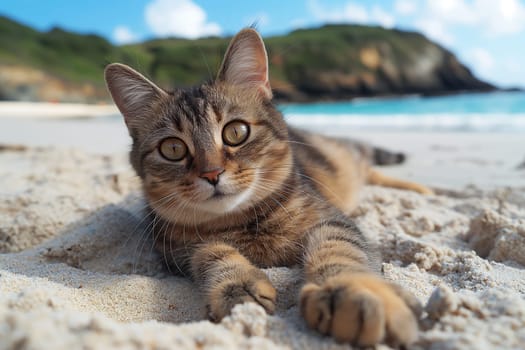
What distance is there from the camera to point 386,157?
4.57 meters

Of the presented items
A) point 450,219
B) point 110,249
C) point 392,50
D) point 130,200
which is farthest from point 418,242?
→ point 392,50

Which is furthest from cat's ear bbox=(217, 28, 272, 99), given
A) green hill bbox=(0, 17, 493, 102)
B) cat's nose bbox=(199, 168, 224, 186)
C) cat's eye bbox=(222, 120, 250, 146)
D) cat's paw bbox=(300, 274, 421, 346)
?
green hill bbox=(0, 17, 493, 102)

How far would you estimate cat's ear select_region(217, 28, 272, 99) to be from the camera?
2111 millimetres

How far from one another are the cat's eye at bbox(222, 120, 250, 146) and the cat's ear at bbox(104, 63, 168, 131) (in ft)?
1.54

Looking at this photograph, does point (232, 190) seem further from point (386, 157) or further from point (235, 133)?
point (386, 157)

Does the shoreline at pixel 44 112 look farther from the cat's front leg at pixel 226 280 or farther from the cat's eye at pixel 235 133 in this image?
the cat's front leg at pixel 226 280

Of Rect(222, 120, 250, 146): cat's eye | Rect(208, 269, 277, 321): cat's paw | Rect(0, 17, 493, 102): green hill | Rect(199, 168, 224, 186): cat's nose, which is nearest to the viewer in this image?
Rect(208, 269, 277, 321): cat's paw

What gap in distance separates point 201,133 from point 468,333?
127 cm

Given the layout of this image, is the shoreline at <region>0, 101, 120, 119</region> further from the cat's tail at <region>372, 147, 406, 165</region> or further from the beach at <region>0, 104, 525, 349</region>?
the cat's tail at <region>372, 147, 406, 165</region>

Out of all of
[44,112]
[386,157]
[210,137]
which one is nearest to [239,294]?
[210,137]

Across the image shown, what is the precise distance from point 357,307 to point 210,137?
104cm

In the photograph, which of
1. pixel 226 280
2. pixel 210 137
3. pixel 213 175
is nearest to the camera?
pixel 226 280

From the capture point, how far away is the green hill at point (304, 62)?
89.8 ft

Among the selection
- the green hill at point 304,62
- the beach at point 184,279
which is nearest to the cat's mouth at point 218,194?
the beach at point 184,279
